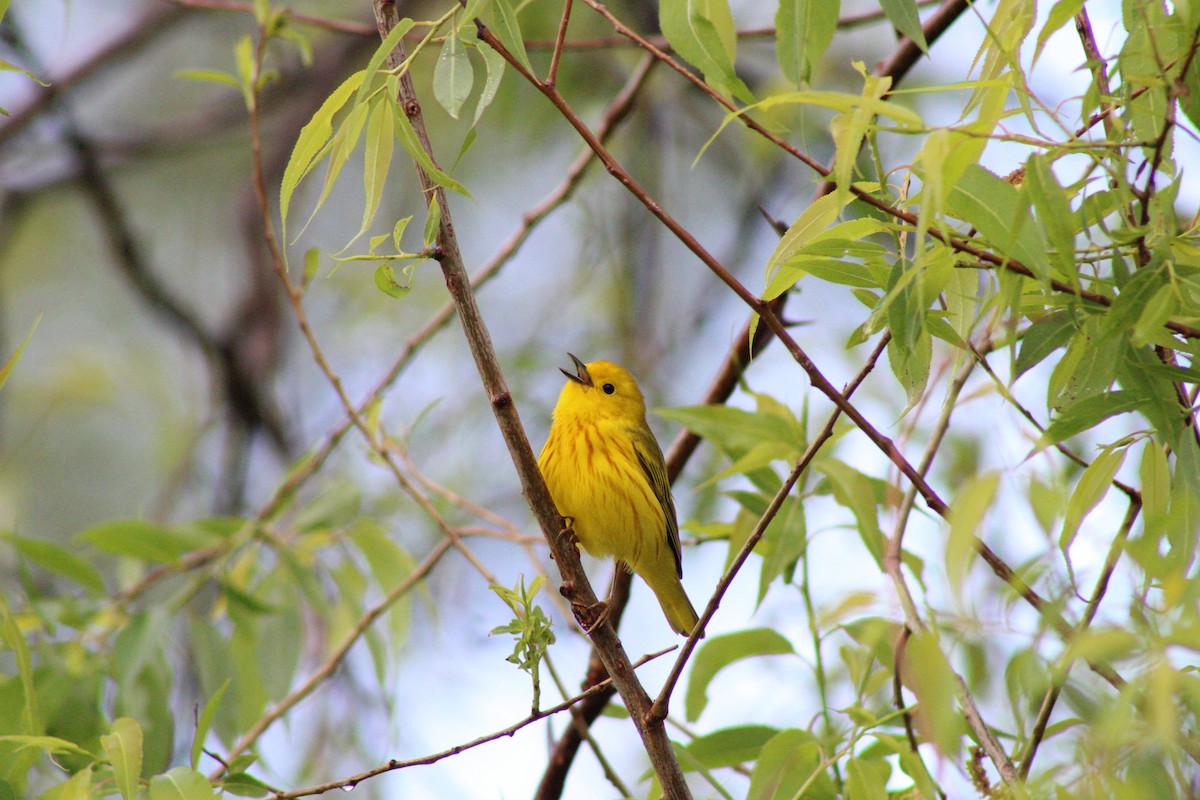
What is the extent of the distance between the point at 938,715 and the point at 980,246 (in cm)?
73

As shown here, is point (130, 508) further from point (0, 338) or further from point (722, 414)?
point (722, 414)

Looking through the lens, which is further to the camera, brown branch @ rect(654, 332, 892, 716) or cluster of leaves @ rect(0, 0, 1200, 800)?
brown branch @ rect(654, 332, 892, 716)

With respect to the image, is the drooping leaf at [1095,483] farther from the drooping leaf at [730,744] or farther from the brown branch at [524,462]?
the drooping leaf at [730,744]

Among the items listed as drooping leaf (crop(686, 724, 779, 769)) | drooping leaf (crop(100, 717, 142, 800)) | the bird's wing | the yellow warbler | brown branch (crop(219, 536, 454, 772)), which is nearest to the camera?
drooping leaf (crop(100, 717, 142, 800))

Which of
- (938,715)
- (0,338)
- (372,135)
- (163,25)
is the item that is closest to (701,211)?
(163,25)

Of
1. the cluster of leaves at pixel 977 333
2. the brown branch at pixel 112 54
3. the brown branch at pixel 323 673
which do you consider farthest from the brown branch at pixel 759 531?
the brown branch at pixel 112 54

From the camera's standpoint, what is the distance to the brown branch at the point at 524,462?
Answer: 1.98 meters

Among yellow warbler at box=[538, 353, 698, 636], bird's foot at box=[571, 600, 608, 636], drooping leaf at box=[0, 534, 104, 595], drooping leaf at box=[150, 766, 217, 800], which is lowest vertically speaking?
drooping leaf at box=[150, 766, 217, 800]

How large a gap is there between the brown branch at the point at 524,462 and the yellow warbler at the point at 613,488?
1537 millimetres

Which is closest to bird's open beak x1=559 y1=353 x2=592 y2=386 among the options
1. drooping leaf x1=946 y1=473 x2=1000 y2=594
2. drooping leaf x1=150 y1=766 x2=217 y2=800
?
drooping leaf x1=150 y1=766 x2=217 y2=800

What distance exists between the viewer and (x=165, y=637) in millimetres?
3266

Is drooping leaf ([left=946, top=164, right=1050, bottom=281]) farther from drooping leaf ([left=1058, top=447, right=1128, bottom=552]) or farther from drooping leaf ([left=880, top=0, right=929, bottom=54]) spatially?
drooping leaf ([left=1058, top=447, right=1128, bottom=552])

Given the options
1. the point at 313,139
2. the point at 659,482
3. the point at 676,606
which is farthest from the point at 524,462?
the point at 676,606

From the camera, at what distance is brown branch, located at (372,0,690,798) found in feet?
6.48
